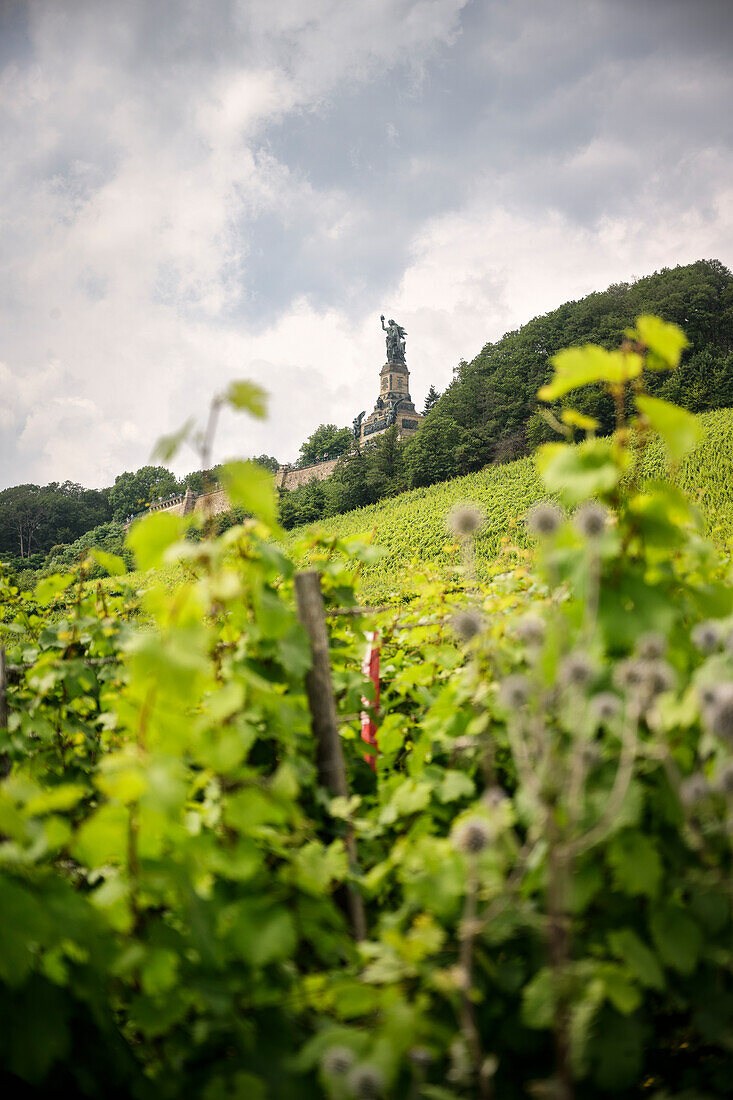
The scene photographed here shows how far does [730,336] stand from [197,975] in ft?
170

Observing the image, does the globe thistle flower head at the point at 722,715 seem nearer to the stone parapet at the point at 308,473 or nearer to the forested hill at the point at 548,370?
the forested hill at the point at 548,370

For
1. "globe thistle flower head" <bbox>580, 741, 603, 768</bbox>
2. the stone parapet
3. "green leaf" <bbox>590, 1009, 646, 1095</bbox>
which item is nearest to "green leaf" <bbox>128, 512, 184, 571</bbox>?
"globe thistle flower head" <bbox>580, 741, 603, 768</bbox>

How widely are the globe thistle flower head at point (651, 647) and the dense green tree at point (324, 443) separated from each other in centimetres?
7007

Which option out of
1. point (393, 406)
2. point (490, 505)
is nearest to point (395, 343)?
point (393, 406)

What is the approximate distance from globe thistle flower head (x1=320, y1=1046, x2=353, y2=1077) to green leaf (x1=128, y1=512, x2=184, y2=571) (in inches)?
38.9

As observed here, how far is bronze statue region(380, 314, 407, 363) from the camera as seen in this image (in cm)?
6966

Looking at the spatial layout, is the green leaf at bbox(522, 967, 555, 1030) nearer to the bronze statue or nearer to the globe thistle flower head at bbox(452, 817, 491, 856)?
the globe thistle flower head at bbox(452, 817, 491, 856)

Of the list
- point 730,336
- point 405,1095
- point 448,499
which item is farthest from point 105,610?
point 730,336

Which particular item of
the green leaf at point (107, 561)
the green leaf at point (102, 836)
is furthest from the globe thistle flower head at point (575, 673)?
the green leaf at point (107, 561)

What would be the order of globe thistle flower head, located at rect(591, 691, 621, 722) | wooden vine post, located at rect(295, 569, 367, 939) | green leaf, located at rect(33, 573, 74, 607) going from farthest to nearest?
green leaf, located at rect(33, 573, 74, 607), wooden vine post, located at rect(295, 569, 367, 939), globe thistle flower head, located at rect(591, 691, 621, 722)

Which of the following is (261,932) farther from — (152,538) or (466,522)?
(466,522)

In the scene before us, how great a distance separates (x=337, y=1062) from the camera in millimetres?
1012

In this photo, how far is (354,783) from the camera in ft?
7.88

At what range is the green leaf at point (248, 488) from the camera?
4.18 ft
